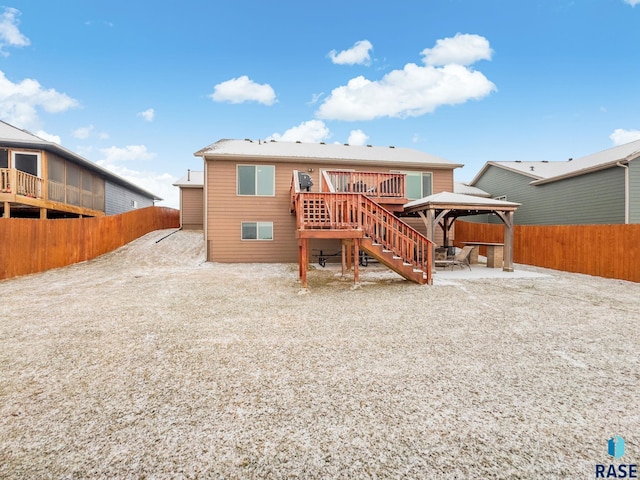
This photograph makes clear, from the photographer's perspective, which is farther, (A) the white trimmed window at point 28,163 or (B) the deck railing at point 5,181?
(A) the white trimmed window at point 28,163

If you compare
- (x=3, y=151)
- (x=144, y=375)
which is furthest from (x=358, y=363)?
Result: (x=3, y=151)

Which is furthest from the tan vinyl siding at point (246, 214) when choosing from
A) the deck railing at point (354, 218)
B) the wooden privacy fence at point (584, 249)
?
the wooden privacy fence at point (584, 249)

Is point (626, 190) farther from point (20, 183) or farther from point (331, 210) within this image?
point (20, 183)

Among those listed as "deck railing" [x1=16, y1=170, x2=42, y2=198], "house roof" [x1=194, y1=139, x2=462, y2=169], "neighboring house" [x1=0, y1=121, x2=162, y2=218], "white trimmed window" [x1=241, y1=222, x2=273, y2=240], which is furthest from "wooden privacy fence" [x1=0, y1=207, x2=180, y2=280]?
"white trimmed window" [x1=241, y1=222, x2=273, y2=240]

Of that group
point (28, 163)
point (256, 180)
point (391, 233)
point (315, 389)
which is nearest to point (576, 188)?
point (391, 233)

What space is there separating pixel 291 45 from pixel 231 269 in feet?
54.1

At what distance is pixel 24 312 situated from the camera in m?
5.14

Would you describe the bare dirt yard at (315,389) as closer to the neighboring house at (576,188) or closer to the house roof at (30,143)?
the neighboring house at (576,188)

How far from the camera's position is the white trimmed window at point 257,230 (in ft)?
42.2

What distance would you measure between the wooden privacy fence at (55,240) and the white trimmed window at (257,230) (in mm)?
6403

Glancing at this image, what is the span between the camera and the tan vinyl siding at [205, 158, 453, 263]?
41.4 feet

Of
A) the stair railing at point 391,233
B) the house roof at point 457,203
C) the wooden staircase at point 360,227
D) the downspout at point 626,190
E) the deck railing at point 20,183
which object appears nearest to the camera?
the wooden staircase at point 360,227

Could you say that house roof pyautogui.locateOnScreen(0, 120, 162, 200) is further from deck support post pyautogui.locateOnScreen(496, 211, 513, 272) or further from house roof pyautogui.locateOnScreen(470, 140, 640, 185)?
house roof pyautogui.locateOnScreen(470, 140, 640, 185)

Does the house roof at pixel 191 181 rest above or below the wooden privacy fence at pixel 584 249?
above
